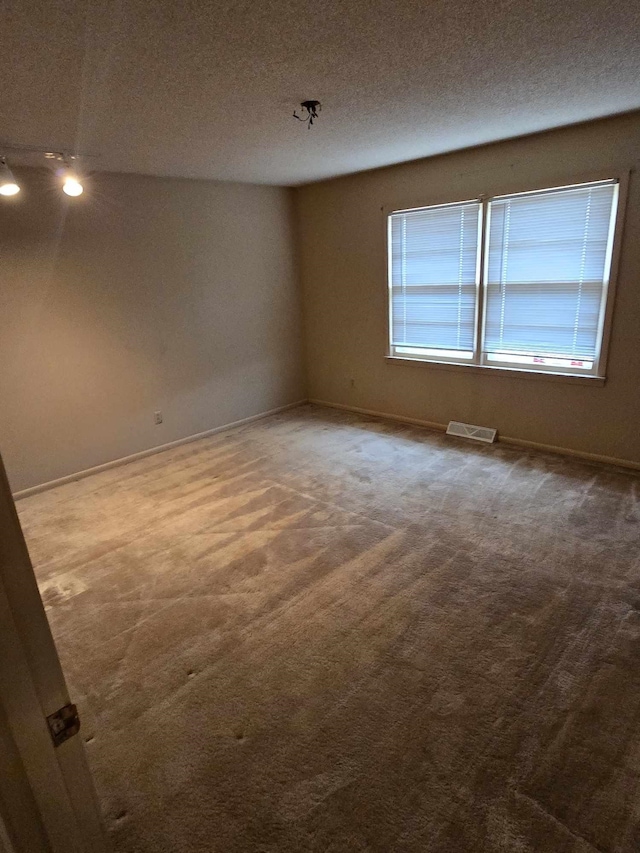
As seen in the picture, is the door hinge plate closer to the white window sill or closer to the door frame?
the door frame

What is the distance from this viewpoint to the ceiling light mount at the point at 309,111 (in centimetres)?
256

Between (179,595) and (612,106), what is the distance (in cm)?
387

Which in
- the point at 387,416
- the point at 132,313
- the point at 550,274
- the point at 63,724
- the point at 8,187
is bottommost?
the point at 387,416

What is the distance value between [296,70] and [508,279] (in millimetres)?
2545

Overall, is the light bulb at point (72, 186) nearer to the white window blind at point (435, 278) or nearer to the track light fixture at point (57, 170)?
the track light fixture at point (57, 170)

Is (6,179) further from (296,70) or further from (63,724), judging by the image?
(63,724)

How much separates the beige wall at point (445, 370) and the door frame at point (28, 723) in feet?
13.1

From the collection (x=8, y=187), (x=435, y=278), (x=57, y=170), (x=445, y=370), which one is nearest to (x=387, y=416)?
(x=445, y=370)

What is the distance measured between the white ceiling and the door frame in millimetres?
1835

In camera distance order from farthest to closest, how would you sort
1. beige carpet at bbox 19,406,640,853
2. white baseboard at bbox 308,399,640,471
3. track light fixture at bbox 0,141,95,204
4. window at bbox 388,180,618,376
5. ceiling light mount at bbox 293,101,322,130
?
white baseboard at bbox 308,399,640,471, window at bbox 388,180,618,376, track light fixture at bbox 0,141,95,204, ceiling light mount at bbox 293,101,322,130, beige carpet at bbox 19,406,640,853

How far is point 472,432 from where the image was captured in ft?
14.7

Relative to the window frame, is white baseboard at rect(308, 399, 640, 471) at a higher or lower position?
lower

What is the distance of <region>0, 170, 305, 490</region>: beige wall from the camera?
364cm

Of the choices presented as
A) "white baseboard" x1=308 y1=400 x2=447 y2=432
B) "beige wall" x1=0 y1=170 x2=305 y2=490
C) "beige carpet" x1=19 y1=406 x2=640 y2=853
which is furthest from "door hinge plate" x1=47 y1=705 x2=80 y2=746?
"white baseboard" x1=308 y1=400 x2=447 y2=432
